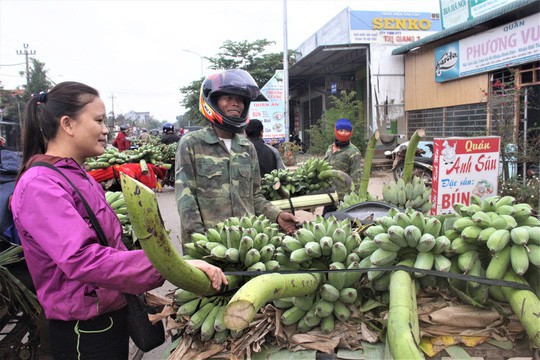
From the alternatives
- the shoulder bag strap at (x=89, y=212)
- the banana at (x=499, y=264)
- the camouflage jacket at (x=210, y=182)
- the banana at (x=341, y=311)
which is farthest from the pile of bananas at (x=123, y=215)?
the banana at (x=499, y=264)

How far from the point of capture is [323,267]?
5.55 feet

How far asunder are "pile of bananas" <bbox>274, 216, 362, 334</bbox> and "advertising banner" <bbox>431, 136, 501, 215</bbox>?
166 centimetres

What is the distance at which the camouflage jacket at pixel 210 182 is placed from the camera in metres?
2.78

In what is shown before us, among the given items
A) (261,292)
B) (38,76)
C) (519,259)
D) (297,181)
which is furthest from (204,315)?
(38,76)

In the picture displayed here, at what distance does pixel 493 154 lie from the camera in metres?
3.65

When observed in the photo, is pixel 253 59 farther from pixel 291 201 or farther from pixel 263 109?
pixel 291 201

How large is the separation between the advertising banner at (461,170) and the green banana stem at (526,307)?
1.70 meters

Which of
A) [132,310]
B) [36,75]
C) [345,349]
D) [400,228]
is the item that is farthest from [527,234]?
[36,75]

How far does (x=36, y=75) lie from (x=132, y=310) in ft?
138

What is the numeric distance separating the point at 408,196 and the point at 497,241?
1.68 m

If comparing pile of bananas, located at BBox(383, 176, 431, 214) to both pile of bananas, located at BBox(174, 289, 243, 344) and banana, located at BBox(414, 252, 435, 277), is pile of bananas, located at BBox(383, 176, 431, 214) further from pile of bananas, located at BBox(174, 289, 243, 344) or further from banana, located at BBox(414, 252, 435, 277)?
pile of bananas, located at BBox(174, 289, 243, 344)

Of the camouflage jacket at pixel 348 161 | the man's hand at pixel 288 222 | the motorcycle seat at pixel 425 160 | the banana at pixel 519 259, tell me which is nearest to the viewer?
the banana at pixel 519 259

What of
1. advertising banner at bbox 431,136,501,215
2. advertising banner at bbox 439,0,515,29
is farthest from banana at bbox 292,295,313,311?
advertising banner at bbox 439,0,515,29

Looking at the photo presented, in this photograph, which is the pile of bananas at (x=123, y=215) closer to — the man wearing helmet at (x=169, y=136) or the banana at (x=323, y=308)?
the banana at (x=323, y=308)
